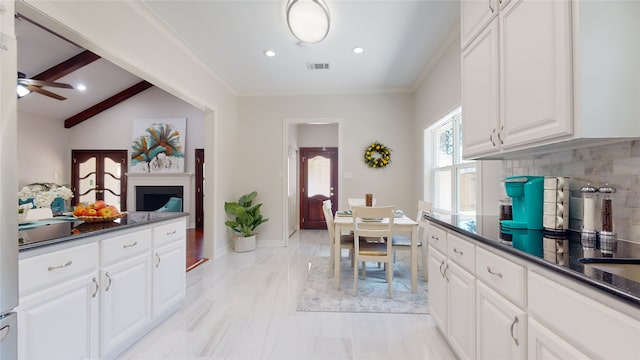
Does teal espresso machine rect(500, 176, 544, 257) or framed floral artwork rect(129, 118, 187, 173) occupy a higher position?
framed floral artwork rect(129, 118, 187, 173)

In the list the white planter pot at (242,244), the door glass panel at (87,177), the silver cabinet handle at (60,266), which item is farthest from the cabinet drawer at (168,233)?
the door glass panel at (87,177)

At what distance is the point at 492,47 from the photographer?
A: 1.63 meters

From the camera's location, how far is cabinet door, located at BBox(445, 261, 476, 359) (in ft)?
4.81

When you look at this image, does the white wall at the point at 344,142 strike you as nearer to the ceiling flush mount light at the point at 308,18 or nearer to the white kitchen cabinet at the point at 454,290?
the ceiling flush mount light at the point at 308,18

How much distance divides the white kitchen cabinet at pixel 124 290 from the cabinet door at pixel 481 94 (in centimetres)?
243

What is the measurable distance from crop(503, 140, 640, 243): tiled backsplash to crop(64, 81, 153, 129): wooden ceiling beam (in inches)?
313

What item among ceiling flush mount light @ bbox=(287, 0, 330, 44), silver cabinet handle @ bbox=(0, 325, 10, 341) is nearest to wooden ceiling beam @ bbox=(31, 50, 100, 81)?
ceiling flush mount light @ bbox=(287, 0, 330, 44)

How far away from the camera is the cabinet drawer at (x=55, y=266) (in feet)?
3.98

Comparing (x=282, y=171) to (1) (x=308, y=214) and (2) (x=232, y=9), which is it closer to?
(1) (x=308, y=214)

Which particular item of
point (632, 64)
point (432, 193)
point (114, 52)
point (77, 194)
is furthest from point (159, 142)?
point (632, 64)

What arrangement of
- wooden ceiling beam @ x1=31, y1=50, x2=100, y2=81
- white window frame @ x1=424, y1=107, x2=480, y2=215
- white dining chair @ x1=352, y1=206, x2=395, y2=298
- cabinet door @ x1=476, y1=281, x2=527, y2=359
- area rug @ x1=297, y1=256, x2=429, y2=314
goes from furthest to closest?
wooden ceiling beam @ x1=31, y1=50, x2=100, y2=81, white window frame @ x1=424, y1=107, x2=480, y2=215, white dining chair @ x1=352, y1=206, x2=395, y2=298, area rug @ x1=297, y1=256, x2=429, y2=314, cabinet door @ x1=476, y1=281, x2=527, y2=359

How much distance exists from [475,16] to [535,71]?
769 mm

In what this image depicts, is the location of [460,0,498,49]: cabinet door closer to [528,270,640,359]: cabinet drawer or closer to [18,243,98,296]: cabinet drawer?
[528,270,640,359]: cabinet drawer

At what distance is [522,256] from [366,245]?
6.38 ft
